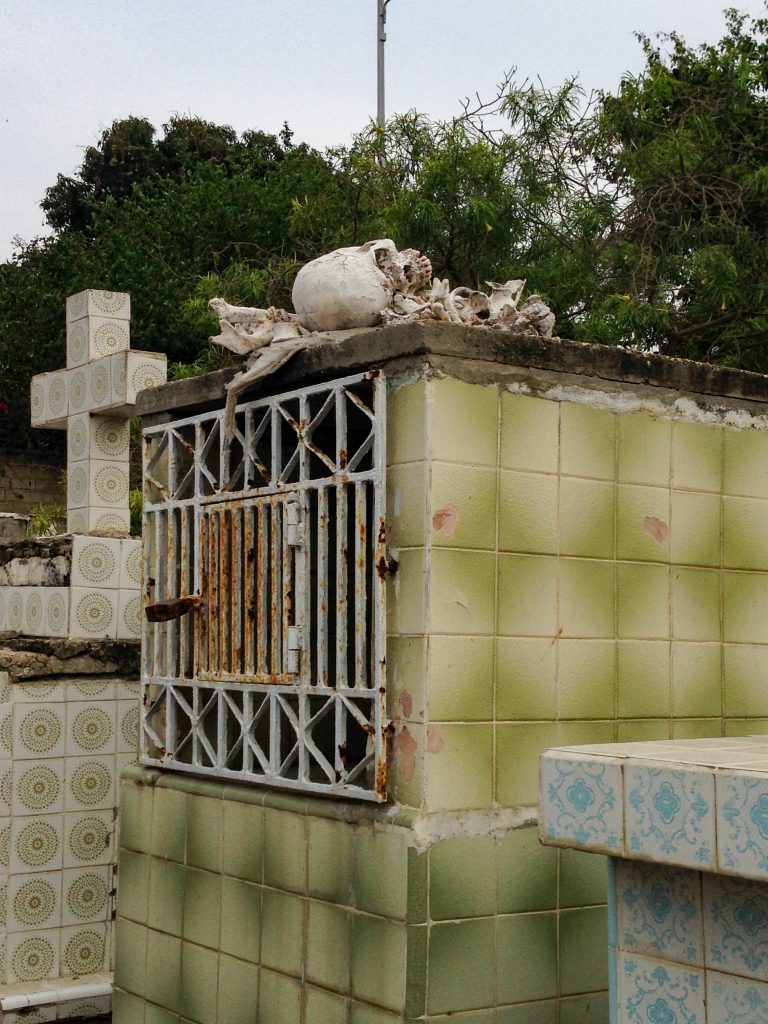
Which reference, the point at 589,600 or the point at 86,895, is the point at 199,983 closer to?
the point at 86,895

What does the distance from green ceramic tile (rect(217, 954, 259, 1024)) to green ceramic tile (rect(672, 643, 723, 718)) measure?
1498 mm

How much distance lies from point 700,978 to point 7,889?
11.5ft

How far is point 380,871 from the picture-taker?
3.55 meters

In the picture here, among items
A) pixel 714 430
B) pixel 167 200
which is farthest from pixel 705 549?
pixel 167 200

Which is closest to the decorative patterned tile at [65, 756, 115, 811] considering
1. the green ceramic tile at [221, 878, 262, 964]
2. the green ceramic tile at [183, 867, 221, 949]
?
the green ceramic tile at [183, 867, 221, 949]

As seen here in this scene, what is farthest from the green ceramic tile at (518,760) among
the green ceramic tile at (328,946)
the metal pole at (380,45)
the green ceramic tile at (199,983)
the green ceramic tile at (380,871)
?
the metal pole at (380,45)

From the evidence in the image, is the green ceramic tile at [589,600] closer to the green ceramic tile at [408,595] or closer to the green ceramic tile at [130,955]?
the green ceramic tile at [408,595]

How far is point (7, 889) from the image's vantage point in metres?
5.38

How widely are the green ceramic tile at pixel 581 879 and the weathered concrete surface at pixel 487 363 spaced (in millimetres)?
1366

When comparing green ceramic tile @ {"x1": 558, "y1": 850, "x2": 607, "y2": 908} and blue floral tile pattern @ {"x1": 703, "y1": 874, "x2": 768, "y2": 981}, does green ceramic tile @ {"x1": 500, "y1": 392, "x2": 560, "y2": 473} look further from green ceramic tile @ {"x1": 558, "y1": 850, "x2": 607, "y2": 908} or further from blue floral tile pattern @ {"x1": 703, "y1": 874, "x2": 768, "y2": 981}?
blue floral tile pattern @ {"x1": 703, "y1": 874, "x2": 768, "y2": 981}

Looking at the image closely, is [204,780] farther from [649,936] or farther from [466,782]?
[649,936]

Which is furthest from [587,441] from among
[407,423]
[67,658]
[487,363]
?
[67,658]

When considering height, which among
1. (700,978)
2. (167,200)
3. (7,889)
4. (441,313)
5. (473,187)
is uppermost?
(167,200)

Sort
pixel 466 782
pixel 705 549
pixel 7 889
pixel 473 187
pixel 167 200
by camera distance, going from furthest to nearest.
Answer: pixel 167 200 < pixel 473 187 < pixel 7 889 < pixel 705 549 < pixel 466 782
